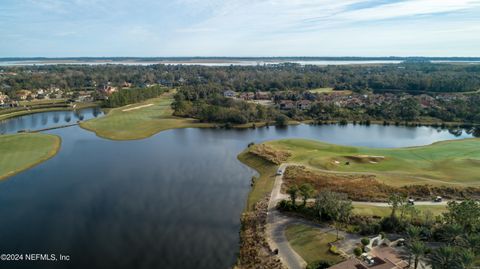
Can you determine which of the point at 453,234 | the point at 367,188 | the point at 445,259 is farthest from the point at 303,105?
the point at 445,259

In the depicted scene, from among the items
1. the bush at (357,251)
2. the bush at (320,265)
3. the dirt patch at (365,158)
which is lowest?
the bush at (320,265)

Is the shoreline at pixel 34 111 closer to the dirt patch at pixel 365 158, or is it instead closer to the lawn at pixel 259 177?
the lawn at pixel 259 177

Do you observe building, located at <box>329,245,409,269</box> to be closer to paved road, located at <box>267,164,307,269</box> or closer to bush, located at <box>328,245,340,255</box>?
bush, located at <box>328,245,340,255</box>

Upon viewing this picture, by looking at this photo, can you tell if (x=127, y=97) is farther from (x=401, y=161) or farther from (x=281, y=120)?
(x=401, y=161)

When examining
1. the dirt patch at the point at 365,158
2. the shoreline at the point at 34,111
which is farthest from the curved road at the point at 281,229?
the shoreline at the point at 34,111

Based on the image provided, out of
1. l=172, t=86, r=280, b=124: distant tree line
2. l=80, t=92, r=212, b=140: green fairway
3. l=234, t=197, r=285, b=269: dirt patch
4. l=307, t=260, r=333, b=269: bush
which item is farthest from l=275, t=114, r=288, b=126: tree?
l=307, t=260, r=333, b=269: bush

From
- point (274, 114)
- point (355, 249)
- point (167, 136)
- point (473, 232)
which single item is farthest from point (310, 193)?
point (274, 114)

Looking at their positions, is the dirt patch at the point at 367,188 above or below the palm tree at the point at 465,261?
below

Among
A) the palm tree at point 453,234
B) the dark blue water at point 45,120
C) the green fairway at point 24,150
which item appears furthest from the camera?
the dark blue water at point 45,120
